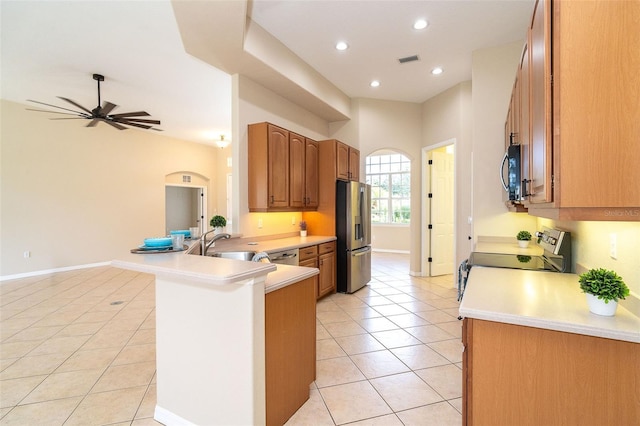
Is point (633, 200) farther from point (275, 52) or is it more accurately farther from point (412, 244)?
point (412, 244)

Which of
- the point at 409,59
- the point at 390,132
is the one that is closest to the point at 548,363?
the point at 409,59

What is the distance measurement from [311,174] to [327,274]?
4.94 ft

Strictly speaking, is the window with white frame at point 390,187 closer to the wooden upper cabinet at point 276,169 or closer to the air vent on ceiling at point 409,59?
the air vent on ceiling at point 409,59

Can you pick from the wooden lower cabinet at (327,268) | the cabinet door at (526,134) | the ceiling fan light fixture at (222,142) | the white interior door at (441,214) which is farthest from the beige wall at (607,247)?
the ceiling fan light fixture at (222,142)

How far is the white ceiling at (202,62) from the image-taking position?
3006 millimetres

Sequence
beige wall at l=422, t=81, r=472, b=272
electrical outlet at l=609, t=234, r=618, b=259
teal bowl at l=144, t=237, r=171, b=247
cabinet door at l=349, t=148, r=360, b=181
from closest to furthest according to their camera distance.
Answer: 1. electrical outlet at l=609, t=234, r=618, b=259
2. teal bowl at l=144, t=237, r=171, b=247
3. beige wall at l=422, t=81, r=472, b=272
4. cabinet door at l=349, t=148, r=360, b=181

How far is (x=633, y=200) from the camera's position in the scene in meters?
1.07

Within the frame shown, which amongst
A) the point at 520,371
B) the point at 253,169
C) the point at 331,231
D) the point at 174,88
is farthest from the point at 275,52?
the point at 520,371

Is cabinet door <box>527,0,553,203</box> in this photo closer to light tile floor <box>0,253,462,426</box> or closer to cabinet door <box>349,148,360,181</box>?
light tile floor <box>0,253,462,426</box>

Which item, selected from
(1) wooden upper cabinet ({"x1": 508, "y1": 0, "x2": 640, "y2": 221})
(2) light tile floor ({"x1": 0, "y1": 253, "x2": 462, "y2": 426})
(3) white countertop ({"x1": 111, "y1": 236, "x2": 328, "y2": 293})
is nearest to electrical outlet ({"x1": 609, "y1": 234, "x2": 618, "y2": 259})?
(1) wooden upper cabinet ({"x1": 508, "y1": 0, "x2": 640, "y2": 221})

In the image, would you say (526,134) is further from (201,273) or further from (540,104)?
(201,273)

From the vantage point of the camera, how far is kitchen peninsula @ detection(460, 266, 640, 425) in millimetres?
1148

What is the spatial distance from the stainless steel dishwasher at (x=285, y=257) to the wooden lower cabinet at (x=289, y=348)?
1396 mm

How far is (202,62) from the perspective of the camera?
4004mm
